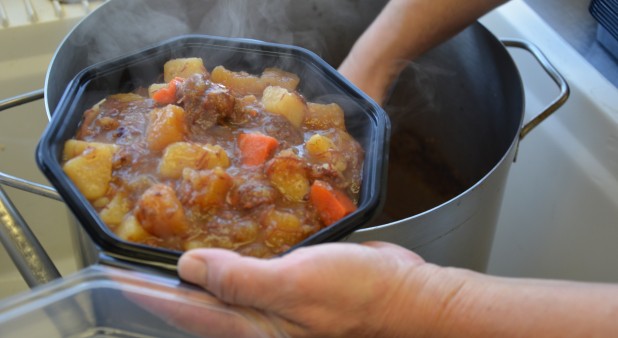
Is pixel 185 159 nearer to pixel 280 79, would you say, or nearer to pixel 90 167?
pixel 90 167

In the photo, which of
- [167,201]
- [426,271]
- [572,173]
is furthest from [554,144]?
[167,201]

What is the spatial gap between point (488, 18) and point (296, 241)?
99cm

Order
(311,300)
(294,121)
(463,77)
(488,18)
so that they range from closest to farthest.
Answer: (311,300) < (294,121) < (463,77) < (488,18)

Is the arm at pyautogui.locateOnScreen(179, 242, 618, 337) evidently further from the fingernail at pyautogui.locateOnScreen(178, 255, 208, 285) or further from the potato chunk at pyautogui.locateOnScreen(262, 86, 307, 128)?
the potato chunk at pyautogui.locateOnScreen(262, 86, 307, 128)

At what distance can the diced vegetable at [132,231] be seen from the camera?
2.11 feet

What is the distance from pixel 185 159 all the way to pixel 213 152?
3 centimetres

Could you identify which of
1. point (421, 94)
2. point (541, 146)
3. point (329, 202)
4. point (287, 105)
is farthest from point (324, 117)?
point (541, 146)

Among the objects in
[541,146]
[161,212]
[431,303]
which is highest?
[161,212]

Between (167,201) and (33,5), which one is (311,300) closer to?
(167,201)

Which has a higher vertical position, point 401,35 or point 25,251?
point 401,35

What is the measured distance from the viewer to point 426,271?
0.72 m

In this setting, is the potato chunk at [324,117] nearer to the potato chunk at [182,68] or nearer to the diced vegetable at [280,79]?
the diced vegetable at [280,79]

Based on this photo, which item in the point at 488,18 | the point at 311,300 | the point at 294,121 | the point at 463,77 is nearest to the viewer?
the point at 311,300

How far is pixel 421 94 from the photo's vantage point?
1377 millimetres
